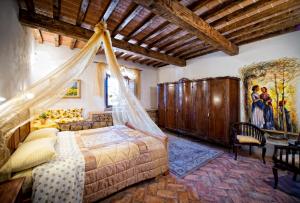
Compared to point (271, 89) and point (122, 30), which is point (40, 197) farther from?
point (271, 89)

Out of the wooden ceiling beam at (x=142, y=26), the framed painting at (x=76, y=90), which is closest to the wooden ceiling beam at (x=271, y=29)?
the wooden ceiling beam at (x=142, y=26)

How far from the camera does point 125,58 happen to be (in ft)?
17.6

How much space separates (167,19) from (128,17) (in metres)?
0.79

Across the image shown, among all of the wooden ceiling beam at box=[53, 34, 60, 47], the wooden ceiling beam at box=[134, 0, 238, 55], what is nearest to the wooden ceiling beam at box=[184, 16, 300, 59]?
the wooden ceiling beam at box=[134, 0, 238, 55]

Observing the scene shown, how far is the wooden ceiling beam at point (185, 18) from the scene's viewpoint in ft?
6.37

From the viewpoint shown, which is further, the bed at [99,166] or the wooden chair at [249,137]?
the wooden chair at [249,137]

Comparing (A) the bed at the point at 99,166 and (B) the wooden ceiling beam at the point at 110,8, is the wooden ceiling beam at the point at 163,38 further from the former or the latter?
(A) the bed at the point at 99,166

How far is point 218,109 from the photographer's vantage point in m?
3.69

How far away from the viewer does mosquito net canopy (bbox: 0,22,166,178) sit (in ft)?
4.73

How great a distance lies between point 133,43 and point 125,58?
5.36 ft

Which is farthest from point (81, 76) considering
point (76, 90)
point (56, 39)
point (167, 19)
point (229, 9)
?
point (229, 9)

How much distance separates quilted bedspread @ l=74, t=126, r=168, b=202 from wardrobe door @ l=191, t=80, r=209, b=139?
6.72ft

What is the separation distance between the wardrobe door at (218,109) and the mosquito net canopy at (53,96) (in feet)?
6.43

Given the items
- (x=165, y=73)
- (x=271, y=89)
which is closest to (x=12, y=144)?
(x=271, y=89)
